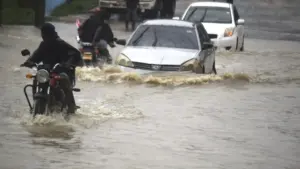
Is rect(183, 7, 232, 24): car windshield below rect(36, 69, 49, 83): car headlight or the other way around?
below

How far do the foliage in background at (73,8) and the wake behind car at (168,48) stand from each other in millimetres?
21140

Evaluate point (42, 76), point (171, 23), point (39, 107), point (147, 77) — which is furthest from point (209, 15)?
point (42, 76)

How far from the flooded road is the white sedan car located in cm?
332

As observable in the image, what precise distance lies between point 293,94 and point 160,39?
9.33ft

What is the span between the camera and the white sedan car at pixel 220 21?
2344 cm

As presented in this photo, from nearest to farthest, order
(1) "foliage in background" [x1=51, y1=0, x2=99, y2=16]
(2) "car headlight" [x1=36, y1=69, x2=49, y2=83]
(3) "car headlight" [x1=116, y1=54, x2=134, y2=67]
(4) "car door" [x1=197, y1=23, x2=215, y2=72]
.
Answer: (2) "car headlight" [x1=36, y1=69, x2=49, y2=83] → (3) "car headlight" [x1=116, y1=54, x2=134, y2=67] → (4) "car door" [x1=197, y1=23, x2=215, y2=72] → (1) "foliage in background" [x1=51, y1=0, x2=99, y2=16]

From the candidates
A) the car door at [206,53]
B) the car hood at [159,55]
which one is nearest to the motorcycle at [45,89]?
the car hood at [159,55]

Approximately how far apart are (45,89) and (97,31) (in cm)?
677

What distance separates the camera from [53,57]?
1142 centimetres

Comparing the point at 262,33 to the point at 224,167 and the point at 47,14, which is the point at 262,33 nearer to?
the point at 47,14

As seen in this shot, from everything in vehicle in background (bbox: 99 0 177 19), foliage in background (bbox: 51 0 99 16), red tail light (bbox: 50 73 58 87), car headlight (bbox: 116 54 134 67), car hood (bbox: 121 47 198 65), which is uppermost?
red tail light (bbox: 50 73 58 87)

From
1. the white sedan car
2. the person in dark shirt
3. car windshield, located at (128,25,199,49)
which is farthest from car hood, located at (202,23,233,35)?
the person in dark shirt

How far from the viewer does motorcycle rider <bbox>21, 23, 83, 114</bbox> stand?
11.2 meters

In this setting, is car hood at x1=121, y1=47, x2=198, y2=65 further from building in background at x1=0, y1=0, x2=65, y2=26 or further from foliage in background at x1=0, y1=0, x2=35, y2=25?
foliage in background at x1=0, y1=0, x2=35, y2=25
